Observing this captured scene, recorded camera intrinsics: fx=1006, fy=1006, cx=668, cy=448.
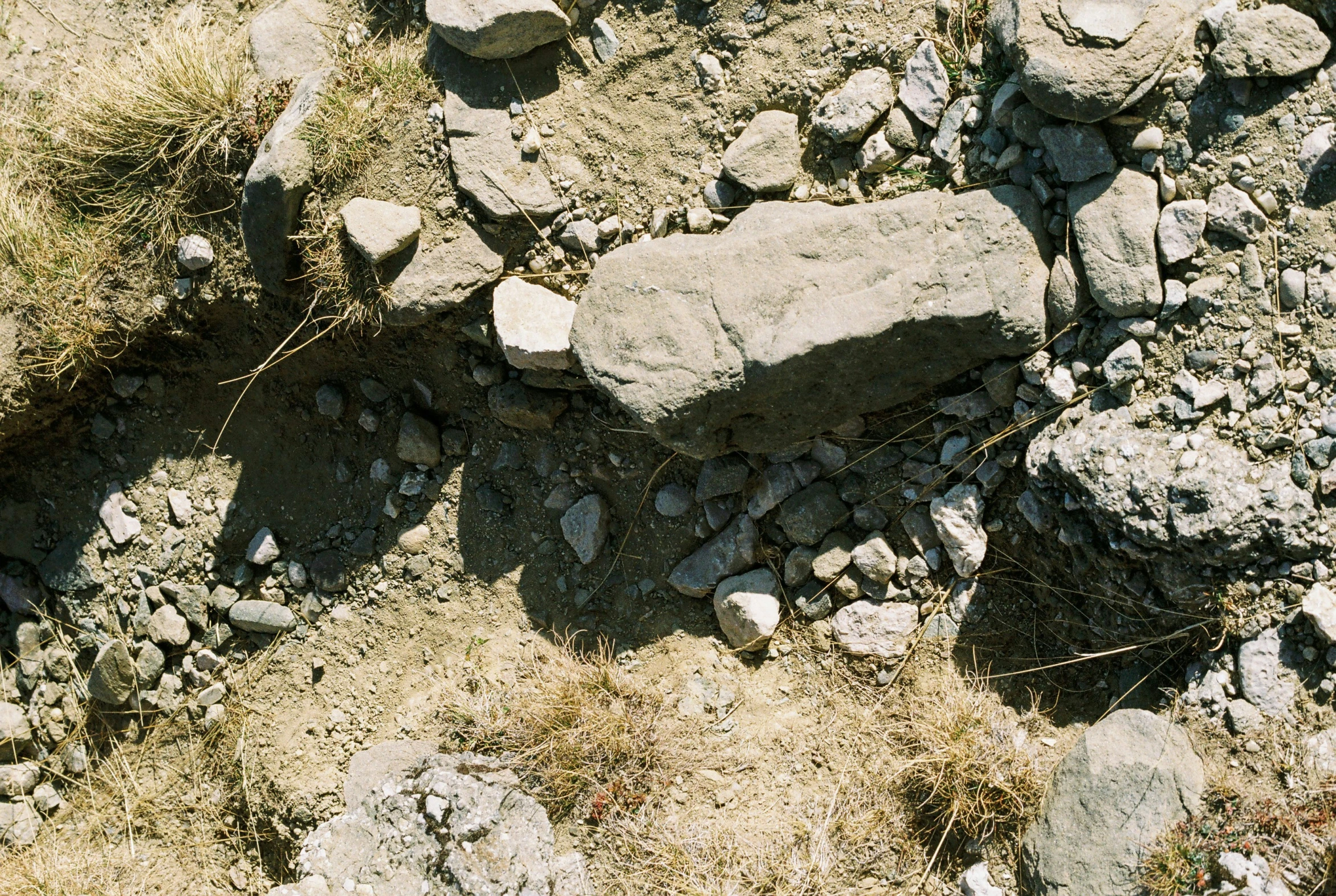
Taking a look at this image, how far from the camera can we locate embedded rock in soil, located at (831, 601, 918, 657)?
383 cm

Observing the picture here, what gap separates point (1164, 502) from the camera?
3.19 m

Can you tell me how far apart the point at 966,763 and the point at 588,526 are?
67.1 inches

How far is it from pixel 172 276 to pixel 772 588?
9.73 ft

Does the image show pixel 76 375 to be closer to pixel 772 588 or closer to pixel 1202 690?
pixel 772 588

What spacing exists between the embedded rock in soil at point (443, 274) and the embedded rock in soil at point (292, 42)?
111 cm

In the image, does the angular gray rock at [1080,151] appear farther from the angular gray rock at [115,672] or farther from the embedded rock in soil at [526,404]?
the angular gray rock at [115,672]

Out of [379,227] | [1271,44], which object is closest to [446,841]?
[379,227]

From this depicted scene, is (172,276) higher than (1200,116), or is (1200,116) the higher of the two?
(1200,116)

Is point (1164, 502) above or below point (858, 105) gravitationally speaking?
below

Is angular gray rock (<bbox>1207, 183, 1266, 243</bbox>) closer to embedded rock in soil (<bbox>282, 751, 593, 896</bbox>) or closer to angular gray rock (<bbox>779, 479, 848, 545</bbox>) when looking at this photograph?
angular gray rock (<bbox>779, 479, 848, 545</bbox>)

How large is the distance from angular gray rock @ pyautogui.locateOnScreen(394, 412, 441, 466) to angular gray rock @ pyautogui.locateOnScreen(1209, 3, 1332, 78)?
3253 millimetres

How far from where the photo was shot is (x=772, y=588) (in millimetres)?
3988

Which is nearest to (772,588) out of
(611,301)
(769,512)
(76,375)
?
(769,512)

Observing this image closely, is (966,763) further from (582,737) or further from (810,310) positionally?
(810,310)
